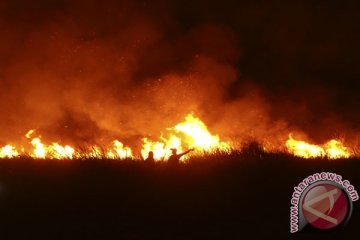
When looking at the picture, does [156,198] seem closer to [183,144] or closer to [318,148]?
[183,144]

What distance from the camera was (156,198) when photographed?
6535 mm

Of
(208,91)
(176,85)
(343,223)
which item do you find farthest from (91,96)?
(343,223)

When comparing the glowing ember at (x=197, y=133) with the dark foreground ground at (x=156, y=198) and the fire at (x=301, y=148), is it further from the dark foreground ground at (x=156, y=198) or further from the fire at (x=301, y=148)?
the dark foreground ground at (x=156, y=198)

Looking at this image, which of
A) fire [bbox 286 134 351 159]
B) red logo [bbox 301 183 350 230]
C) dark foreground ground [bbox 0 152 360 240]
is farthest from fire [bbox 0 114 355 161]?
red logo [bbox 301 183 350 230]

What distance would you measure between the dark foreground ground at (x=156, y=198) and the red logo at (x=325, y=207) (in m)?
0.19

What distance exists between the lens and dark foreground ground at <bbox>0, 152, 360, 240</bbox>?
5.77 meters

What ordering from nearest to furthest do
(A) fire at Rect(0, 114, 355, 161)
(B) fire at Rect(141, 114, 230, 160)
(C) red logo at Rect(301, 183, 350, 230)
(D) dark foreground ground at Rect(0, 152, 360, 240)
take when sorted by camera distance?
(C) red logo at Rect(301, 183, 350, 230), (D) dark foreground ground at Rect(0, 152, 360, 240), (A) fire at Rect(0, 114, 355, 161), (B) fire at Rect(141, 114, 230, 160)

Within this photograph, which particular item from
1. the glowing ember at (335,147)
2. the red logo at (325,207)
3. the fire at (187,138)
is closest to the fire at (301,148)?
the glowing ember at (335,147)

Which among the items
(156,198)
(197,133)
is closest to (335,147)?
(197,133)

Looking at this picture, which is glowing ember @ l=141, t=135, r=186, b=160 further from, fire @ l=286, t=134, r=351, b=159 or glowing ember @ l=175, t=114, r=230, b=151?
fire @ l=286, t=134, r=351, b=159

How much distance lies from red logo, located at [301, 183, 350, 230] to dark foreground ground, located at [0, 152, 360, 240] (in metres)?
0.19

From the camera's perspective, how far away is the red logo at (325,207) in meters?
5.52

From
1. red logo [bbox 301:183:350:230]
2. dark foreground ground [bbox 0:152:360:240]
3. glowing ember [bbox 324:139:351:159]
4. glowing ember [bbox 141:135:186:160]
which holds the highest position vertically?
glowing ember [bbox 141:135:186:160]

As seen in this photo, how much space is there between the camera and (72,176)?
724cm
